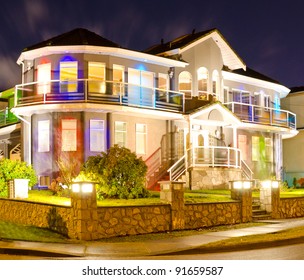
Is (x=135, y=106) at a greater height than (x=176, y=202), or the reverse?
(x=135, y=106)

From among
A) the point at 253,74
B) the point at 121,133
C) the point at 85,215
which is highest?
the point at 253,74

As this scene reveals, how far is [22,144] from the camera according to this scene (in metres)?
29.8

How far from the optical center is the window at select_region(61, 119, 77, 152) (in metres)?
27.2

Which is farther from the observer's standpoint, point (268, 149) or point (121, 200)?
point (268, 149)

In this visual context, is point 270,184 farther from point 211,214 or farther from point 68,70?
point 68,70

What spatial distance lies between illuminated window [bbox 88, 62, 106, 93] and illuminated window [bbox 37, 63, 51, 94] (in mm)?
2056

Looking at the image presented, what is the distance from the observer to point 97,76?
2798cm

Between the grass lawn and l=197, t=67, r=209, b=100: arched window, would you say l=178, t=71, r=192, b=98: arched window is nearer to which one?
l=197, t=67, r=209, b=100: arched window

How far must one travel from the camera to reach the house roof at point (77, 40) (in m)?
27.7

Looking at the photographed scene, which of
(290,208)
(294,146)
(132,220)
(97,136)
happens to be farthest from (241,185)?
(294,146)

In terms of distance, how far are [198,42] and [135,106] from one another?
6.84m

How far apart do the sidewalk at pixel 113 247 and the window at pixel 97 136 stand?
1173cm

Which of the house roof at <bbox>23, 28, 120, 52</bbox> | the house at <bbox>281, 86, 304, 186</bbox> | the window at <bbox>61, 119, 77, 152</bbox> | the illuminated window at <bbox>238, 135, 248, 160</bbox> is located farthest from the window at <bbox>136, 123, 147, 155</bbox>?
the house at <bbox>281, 86, 304, 186</bbox>
